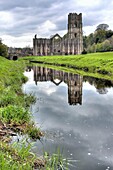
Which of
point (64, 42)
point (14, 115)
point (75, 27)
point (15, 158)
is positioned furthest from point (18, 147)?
point (75, 27)

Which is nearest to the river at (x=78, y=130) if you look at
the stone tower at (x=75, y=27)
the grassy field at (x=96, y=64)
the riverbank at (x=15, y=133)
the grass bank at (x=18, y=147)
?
the grass bank at (x=18, y=147)

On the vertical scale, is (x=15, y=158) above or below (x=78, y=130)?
above

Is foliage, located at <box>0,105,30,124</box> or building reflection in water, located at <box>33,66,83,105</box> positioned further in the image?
building reflection in water, located at <box>33,66,83,105</box>

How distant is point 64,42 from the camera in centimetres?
14650

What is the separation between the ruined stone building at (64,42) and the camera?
14701 centimetres

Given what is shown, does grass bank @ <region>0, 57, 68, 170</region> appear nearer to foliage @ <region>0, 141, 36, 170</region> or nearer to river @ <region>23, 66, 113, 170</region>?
foliage @ <region>0, 141, 36, 170</region>

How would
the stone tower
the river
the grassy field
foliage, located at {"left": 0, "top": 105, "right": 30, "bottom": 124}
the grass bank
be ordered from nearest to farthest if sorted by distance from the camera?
the grass bank
the river
foliage, located at {"left": 0, "top": 105, "right": 30, "bottom": 124}
the grassy field
the stone tower

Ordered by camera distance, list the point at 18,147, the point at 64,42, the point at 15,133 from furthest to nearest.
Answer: the point at 64,42
the point at 15,133
the point at 18,147

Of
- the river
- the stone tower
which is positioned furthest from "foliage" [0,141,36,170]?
the stone tower

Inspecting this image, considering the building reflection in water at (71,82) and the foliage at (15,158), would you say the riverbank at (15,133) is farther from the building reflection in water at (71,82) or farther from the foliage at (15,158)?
the building reflection in water at (71,82)

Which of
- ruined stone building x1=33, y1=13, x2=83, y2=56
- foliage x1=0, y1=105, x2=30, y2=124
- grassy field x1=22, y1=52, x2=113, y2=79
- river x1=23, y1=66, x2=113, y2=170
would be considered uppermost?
ruined stone building x1=33, y1=13, x2=83, y2=56

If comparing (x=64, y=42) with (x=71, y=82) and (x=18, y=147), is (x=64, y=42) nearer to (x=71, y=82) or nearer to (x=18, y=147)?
(x=71, y=82)

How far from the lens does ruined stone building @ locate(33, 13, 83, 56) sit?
147012 millimetres

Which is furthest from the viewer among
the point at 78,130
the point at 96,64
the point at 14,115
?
the point at 96,64
